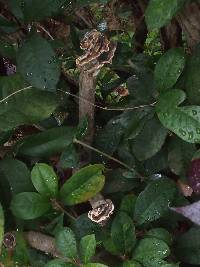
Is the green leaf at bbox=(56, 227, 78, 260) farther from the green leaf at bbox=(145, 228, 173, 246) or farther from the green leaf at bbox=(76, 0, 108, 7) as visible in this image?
the green leaf at bbox=(76, 0, 108, 7)

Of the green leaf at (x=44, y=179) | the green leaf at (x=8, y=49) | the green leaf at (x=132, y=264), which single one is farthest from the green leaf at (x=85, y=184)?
the green leaf at (x=8, y=49)

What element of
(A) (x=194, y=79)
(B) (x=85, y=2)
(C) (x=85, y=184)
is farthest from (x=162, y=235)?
(B) (x=85, y=2)

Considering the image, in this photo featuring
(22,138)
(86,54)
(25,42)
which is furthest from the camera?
(22,138)

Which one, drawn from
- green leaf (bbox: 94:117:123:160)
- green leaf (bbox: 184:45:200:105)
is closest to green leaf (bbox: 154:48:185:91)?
green leaf (bbox: 184:45:200:105)

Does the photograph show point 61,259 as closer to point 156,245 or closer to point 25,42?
point 156,245

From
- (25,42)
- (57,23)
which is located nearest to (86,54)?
(25,42)

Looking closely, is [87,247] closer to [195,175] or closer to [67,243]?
[67,243]

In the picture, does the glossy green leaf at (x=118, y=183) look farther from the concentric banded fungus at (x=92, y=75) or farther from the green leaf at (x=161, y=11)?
the green leaf at (x=161, y=11)
